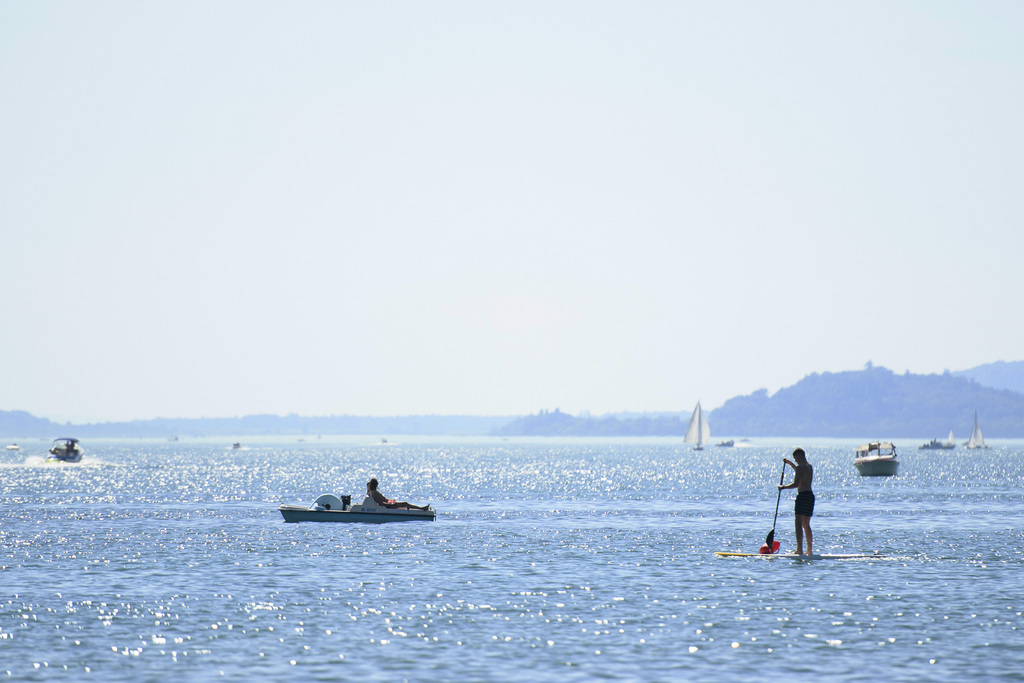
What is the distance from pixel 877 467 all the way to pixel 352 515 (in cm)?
8352

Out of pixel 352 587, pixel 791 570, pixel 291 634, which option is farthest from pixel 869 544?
pixel 291 634

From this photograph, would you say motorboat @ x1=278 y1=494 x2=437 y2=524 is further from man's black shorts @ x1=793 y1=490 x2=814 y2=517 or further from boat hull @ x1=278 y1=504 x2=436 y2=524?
man's black shorts @ x1=793 y1=490 x2=814 y2=517

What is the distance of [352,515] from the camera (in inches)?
2087

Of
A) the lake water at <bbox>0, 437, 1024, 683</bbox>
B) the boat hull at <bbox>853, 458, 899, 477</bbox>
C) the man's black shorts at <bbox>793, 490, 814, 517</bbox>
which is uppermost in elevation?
the man's black shorts at <bbox>793, 490, 814, 517</bbox>

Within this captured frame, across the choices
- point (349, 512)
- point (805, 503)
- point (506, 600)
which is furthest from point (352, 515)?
point (506, 600)

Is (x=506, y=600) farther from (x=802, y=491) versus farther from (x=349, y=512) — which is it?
(x=349, y=512)

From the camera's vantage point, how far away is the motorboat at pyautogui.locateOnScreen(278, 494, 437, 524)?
5275 centimetres

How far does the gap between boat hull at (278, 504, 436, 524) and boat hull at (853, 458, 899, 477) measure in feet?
263

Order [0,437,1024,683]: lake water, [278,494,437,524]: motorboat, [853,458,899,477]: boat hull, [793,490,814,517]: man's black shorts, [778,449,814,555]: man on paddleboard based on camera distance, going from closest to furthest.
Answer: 1. [0,437,1024,683]: lake water
2. [778,449,814,555]: man on paddleboard
3. [793,490,814,517]: man's black shorts
4. [278,494,437,524]: motorboat
5. [853,458,899,477]: boat hull

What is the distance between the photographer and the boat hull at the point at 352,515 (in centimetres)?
5278

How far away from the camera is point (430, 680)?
1978 centimetres

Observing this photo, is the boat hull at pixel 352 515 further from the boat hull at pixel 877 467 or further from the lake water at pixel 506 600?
the boat hull at pixel 877 467

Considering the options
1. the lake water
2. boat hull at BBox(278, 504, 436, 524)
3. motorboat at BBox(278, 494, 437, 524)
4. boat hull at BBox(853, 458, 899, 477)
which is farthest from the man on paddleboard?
boat hull at BBox(853, 458, 899, 477)

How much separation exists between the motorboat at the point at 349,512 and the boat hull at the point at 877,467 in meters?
80.1
